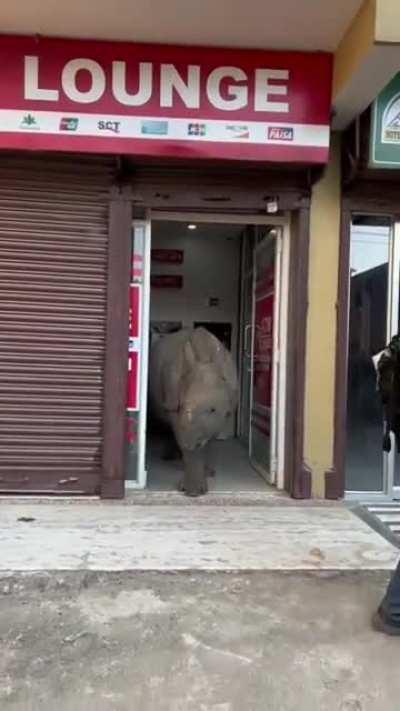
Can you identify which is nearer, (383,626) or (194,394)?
(383,626)

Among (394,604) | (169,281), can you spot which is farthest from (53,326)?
(169,281)

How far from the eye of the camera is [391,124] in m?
5.50

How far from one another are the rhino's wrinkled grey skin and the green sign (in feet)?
7.41

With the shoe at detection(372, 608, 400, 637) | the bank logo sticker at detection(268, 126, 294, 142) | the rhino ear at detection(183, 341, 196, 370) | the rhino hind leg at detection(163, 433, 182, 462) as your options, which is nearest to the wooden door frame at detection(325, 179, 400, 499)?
the bank logo sticker at detection(268, 126, 294, 142)

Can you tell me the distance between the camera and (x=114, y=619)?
11.4ft

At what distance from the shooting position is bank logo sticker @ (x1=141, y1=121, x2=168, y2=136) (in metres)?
5.43

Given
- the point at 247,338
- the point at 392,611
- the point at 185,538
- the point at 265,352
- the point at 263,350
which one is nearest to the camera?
the point at 392,611

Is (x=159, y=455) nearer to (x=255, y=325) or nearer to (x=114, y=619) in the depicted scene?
(x=255, y=325)

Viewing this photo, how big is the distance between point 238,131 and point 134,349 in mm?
2007

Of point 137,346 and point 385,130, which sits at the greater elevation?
point 385,130

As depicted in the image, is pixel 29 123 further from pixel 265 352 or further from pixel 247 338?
pixel 247 338

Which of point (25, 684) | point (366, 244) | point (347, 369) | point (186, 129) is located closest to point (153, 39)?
point (186, 129)

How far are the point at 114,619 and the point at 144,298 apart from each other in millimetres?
3143

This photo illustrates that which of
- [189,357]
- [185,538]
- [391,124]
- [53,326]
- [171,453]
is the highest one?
[391,124]
